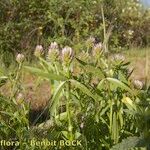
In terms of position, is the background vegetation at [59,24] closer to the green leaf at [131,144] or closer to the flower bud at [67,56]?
the flower bud at [67,56]

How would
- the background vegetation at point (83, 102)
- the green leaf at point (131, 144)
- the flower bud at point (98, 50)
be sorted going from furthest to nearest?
the flower bud at point (98, 50), the background vegetation at point (83, 102), the green leaf at point (131, 144)

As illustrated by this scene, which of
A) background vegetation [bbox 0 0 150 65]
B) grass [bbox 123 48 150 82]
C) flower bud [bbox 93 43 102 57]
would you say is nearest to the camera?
flower bud [bbox 93 43 102 57]

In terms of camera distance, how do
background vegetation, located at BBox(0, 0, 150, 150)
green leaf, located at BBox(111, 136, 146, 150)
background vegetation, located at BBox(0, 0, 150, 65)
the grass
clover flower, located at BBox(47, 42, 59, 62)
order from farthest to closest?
background vegetation, located at BBox(0, 0, 150, 65) < the grass < clover flower, located at BBox(47, 42, 59, 62) < background vegetation, located at BBox(0, 0, 150, 150) < green leaf, located at BBox(111, 136, 146, 150)

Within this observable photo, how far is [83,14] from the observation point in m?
7.09

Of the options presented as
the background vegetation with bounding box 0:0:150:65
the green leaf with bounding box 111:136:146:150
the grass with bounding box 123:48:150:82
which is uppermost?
the background vegetation with bounding box 0:0:150:65

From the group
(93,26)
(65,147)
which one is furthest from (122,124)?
(93,26)

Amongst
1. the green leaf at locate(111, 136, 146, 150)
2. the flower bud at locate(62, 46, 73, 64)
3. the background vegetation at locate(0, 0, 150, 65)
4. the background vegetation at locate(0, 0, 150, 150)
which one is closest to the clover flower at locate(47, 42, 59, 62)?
the background vegetation at locate(0, 0, 150, 150)

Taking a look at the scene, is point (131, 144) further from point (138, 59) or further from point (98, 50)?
point (138, 59)

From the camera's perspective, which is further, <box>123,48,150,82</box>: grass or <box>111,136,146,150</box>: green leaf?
<box>123,48,150,82</box>: grass

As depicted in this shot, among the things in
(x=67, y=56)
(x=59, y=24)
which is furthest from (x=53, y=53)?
(x=59, y=24)

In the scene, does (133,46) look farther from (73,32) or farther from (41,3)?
(41,3)

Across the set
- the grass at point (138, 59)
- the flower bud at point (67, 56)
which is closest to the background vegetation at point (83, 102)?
the flower bud at point (67, 56)

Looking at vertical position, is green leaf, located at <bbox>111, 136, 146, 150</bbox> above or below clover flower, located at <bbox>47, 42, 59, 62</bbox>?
below

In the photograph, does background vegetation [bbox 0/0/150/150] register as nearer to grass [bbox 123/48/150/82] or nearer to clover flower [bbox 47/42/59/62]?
clover flower [bbox 47/42/59/62]
